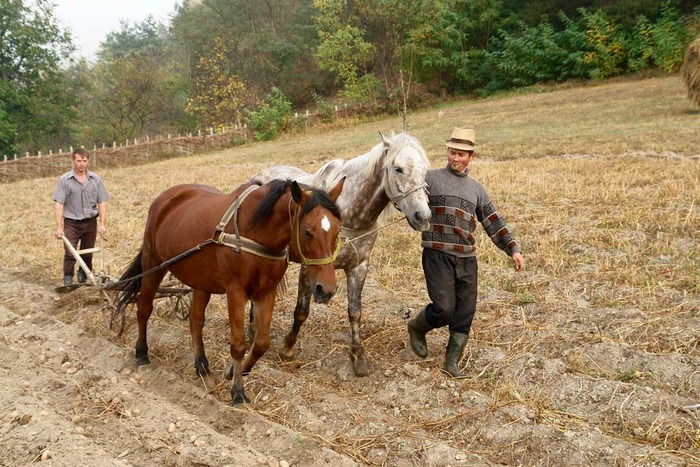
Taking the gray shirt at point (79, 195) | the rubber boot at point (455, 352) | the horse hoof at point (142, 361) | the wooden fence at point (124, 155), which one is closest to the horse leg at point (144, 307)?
the horse hoof at point (142, 361)

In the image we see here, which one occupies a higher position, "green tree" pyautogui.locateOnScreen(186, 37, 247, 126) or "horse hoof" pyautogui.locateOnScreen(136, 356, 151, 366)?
"green tree" pyautogui.locateOnScreen(186, 37, 247, 126)

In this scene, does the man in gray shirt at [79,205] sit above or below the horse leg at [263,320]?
above

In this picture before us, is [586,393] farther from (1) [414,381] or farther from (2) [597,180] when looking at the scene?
(2) [597,180]

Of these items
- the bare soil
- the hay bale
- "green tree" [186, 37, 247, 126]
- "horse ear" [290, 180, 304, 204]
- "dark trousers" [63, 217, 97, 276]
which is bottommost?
the bare soil

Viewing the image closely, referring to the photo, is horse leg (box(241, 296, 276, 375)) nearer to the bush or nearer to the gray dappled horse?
the gray dappled horse

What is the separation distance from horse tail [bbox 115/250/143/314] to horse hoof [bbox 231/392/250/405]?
69.4 inches

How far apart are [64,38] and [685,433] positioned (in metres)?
46.4

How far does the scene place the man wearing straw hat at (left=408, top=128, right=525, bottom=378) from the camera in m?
4.22

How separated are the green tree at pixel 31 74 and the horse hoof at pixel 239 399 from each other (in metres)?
40.1

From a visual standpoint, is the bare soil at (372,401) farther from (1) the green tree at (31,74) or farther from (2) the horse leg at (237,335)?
(1) the green tree at (31,74)

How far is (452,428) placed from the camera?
3721mm

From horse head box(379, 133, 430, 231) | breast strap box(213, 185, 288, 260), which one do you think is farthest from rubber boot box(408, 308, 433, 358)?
breast strap box(213, 185, 288, 260)

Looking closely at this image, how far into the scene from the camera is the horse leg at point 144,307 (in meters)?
4.92

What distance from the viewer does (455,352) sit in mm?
4375
